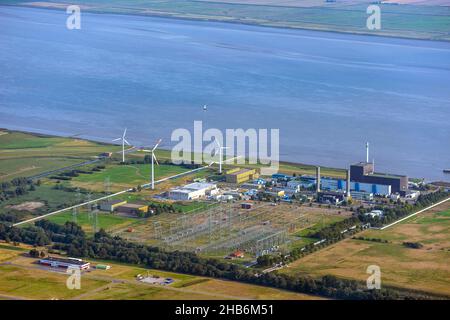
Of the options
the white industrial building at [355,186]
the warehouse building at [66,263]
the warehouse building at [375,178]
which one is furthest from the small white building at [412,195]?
the warehouse building at [66,263]

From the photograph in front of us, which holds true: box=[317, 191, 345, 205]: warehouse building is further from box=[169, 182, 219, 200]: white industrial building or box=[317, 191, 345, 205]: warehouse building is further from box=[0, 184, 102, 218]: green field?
box=[0, 184, 102, 218]: green field

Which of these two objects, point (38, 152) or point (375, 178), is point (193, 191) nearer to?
point (375, 178)

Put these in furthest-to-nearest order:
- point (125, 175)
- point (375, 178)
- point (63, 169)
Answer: point (63, 169) → point (125, 175) → point (375, 178)

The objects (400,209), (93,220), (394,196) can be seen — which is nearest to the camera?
(93,220)

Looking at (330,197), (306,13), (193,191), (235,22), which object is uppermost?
(306,13)

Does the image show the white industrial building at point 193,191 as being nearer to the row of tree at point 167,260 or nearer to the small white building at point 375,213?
the row of tree at point 167,260

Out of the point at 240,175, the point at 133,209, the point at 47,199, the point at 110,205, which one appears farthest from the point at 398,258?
the point at 47,199

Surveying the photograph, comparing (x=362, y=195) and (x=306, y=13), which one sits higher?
(x=306, y=13)

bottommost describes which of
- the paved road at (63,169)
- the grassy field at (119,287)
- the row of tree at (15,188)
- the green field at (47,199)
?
the grassy field at (119,287)
